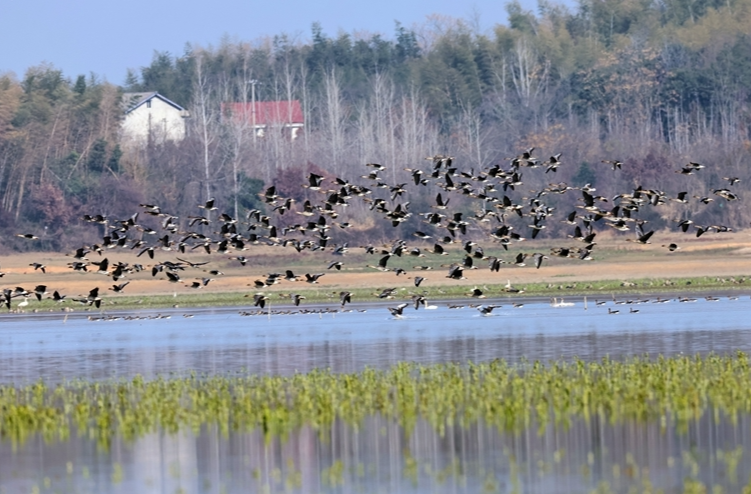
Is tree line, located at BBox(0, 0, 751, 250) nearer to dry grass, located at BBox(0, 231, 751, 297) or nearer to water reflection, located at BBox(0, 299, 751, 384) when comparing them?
dry grass, located at BBox(0, 231, 751, 297)

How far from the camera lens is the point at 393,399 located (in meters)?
25.1

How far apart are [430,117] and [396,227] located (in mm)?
59356

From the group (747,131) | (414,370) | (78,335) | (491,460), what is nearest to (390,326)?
(78,335)

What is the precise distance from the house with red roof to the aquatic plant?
80.8 m

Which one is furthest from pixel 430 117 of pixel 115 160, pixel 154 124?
pixel 115 160

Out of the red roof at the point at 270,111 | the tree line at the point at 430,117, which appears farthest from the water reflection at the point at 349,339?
the red roof at the point at 270,111

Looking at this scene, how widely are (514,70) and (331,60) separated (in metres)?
26.4

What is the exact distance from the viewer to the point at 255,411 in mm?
23891

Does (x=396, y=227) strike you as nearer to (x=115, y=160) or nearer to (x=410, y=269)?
(x=410, y=269)

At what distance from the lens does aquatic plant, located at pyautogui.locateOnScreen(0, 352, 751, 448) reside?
22734mm

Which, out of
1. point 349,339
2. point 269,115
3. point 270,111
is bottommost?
point 349,339

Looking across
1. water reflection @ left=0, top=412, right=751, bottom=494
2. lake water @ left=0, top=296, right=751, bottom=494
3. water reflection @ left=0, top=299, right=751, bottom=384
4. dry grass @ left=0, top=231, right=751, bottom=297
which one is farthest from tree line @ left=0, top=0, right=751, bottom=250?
water reflection @ left=0, top=412, right=751, bottom=494

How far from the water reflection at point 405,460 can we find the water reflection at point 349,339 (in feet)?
33.8

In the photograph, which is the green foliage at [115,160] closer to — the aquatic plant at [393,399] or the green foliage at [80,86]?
the green foliage at [80,86]
